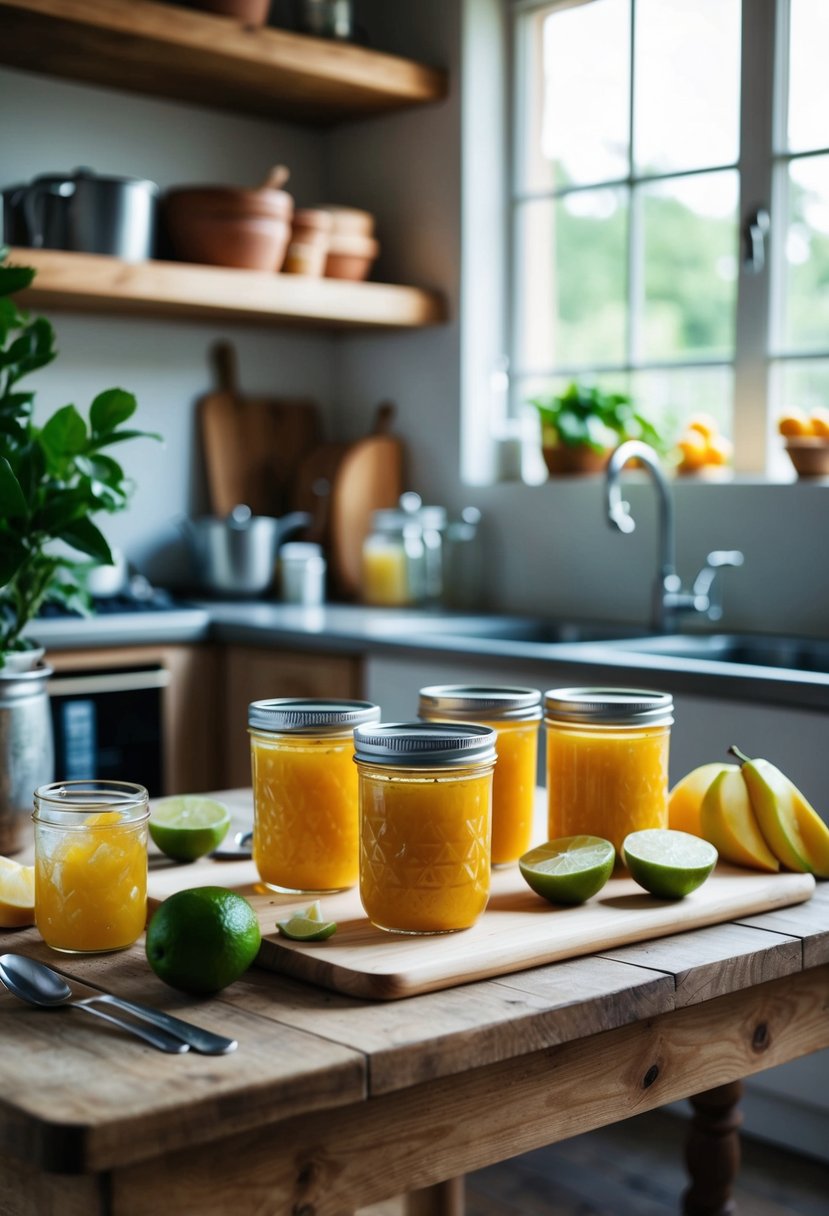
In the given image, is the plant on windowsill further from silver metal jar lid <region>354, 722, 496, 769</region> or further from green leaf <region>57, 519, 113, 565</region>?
silver metal jar lid <region>354, 722, 496, 769</region>

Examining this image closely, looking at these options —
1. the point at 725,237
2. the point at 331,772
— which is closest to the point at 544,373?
the point at 725,237

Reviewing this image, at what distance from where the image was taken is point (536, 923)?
1125 millimetres

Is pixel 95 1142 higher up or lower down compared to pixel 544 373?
lower down

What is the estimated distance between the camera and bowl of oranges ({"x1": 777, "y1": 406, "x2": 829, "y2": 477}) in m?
2.95

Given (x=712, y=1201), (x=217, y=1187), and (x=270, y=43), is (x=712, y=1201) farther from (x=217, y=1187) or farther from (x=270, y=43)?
(x=270, y=43)

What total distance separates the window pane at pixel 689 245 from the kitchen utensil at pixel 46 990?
2.62 metres

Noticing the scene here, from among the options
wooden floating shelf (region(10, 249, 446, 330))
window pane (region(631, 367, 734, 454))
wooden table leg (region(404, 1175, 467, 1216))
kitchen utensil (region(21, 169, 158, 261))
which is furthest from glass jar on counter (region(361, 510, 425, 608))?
wooden table leg (region(404, 1175, 467, 1216))

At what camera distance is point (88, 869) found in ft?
3.63

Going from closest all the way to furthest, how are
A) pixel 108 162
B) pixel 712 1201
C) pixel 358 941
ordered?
pixel 358 941
pixel 712 1201
pixel 108 162

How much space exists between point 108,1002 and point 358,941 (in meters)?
0.20

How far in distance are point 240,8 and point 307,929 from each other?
2.87 metres

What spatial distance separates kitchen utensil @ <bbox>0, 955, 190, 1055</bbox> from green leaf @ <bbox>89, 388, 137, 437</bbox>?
55cm

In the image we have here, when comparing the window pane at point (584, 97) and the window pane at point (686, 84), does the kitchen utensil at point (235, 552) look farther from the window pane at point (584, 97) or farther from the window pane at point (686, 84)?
the window pane at point (686, 84)

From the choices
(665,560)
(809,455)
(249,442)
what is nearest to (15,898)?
(665,560)
